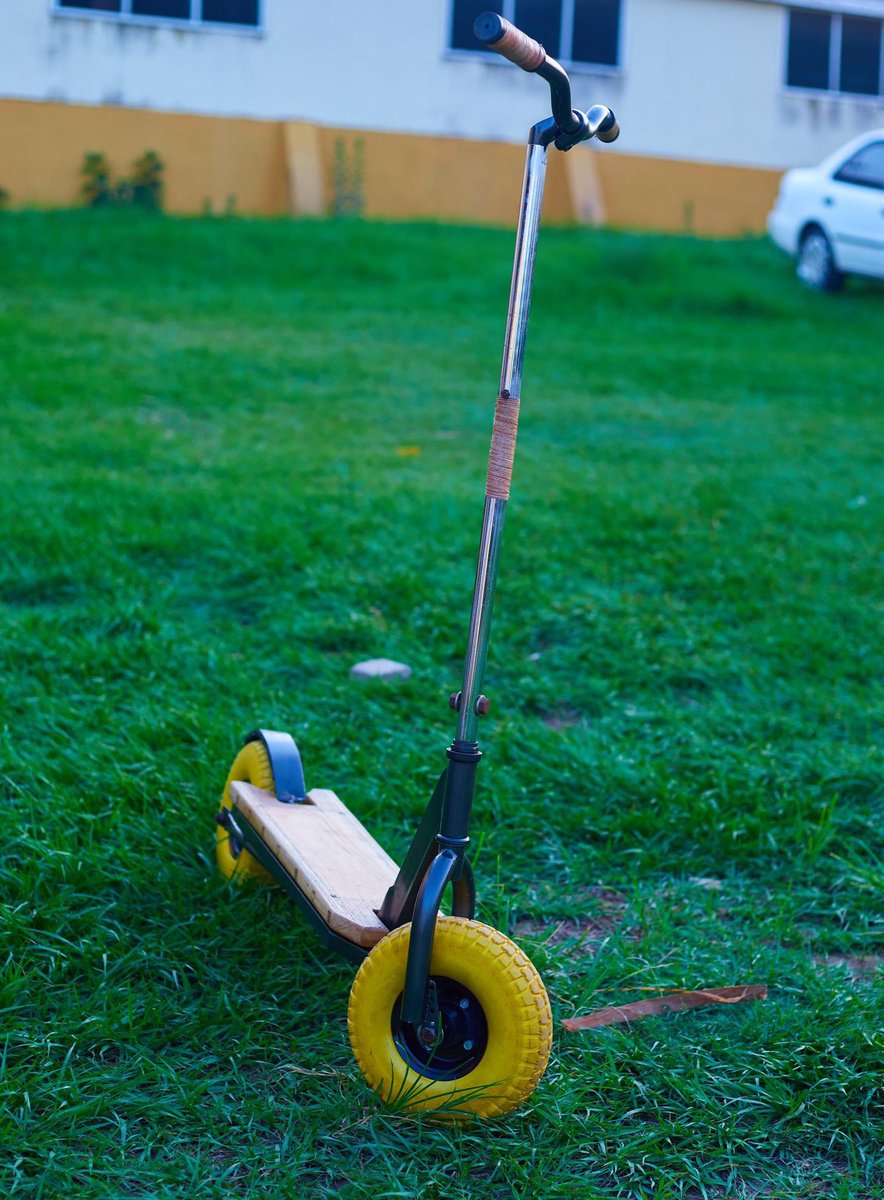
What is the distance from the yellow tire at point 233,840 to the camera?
2.57 meters

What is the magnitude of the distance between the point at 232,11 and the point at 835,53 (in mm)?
8419

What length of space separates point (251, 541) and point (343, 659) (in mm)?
899

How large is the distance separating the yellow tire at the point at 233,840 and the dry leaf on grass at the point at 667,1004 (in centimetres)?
69

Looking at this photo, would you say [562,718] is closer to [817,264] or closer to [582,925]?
A: [582,925]

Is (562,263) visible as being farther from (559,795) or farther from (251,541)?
(559,795)

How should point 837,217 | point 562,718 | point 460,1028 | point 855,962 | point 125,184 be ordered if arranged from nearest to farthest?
point 460,1028
point 855,962
point 562,718
point 837,217
point 125,184

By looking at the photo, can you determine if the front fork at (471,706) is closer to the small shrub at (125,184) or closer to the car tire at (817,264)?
the car tire at (817,264)

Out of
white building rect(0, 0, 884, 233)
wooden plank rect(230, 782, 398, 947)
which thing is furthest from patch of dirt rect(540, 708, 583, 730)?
white building rect(0, 0, 884, 233)

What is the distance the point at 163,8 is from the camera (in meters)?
15.1

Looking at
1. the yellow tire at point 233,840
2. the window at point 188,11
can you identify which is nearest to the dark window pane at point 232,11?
the window at point 188,11

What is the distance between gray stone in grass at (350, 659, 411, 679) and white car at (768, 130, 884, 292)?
8.88m

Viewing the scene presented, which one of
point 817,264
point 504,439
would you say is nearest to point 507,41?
point 504,439

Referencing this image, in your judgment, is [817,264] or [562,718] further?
[817,264]

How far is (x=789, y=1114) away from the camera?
2.03 meters
